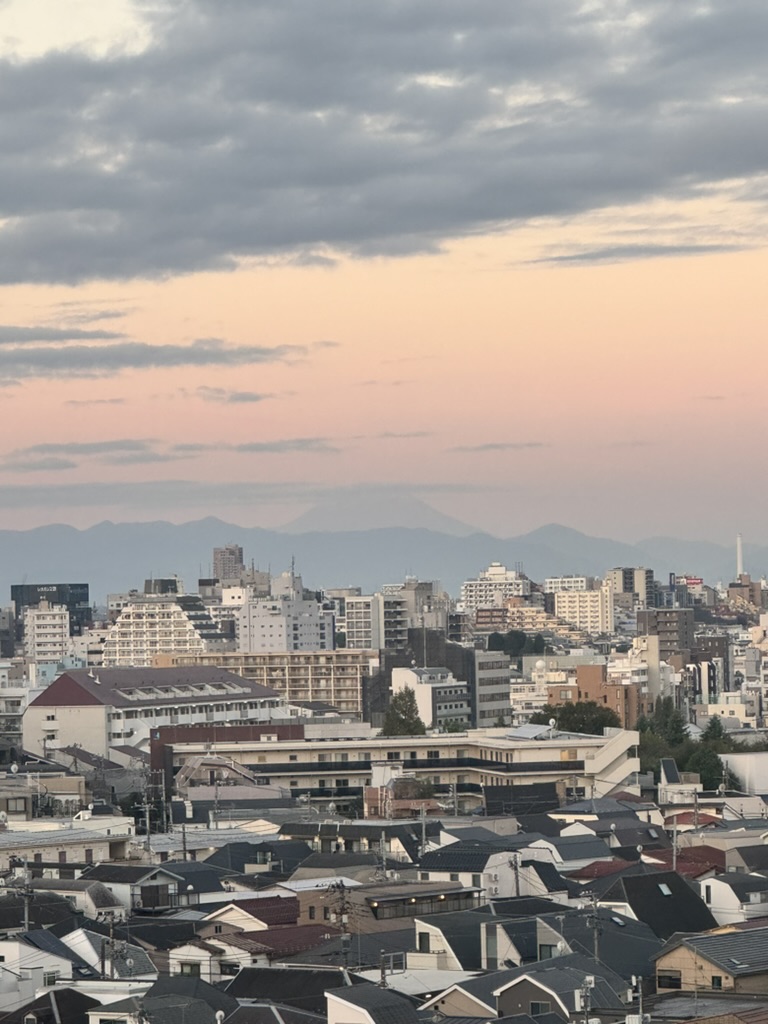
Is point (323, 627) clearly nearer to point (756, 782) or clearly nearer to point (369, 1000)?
point (756, 782)

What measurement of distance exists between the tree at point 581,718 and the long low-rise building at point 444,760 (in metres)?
4.73

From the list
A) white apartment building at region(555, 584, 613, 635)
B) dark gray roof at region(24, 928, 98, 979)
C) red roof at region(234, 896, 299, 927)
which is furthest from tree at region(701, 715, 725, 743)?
white apartment building at region(555, 584, 613, 635)

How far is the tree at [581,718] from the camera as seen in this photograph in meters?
61.2

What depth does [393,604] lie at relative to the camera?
378 ft

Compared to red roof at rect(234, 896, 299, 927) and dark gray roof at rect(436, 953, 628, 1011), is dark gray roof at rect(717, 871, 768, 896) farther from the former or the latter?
dark gray roof at rect(436, 953, 628, 1011)

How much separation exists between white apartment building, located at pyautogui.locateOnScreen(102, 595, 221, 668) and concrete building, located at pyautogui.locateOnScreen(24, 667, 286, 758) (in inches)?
1816

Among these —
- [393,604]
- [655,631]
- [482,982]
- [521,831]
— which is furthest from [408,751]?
[655,631]

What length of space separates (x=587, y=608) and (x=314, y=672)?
100252 mm

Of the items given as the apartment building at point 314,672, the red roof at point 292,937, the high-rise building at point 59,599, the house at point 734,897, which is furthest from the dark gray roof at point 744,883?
the high-rise building at point 59,599

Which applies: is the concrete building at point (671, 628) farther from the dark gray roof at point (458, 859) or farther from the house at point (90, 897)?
the house at point (90, 897)

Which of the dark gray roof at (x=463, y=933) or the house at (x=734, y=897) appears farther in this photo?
the house at (x=734, y=897)

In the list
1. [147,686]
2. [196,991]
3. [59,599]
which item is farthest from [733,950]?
[59,599]

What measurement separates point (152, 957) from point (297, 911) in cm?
288

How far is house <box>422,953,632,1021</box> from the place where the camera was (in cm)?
1978
